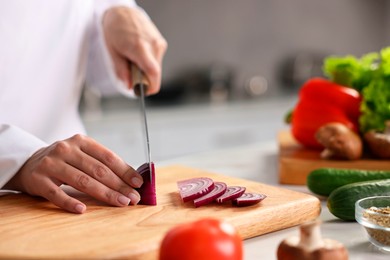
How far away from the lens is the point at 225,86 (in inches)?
165

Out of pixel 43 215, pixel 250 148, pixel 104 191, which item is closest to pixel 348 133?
pixel 250 148

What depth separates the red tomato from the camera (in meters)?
0.75

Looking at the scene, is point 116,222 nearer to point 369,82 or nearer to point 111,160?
point 111,160

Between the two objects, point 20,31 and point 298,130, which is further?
point 298,130

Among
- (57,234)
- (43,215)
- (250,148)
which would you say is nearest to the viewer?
(57,234)

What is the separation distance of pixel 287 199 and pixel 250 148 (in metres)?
0.88

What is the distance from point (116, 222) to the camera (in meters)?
1.08

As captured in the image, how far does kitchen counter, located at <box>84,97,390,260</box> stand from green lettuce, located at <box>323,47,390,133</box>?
0.30 m

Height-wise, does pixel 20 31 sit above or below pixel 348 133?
above

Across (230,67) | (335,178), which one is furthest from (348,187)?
(230,67)

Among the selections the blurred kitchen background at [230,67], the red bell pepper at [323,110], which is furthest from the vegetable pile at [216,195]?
the blurred kitchen background at [230,67]

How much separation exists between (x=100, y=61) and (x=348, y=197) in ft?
3.47

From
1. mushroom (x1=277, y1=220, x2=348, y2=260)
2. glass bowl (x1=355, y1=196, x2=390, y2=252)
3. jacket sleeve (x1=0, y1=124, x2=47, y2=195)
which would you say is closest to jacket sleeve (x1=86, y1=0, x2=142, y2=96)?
jacket sleeve (x1=0, y1=124, x2=47, y2=195)

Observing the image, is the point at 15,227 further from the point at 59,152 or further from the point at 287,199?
the point at 287,199
